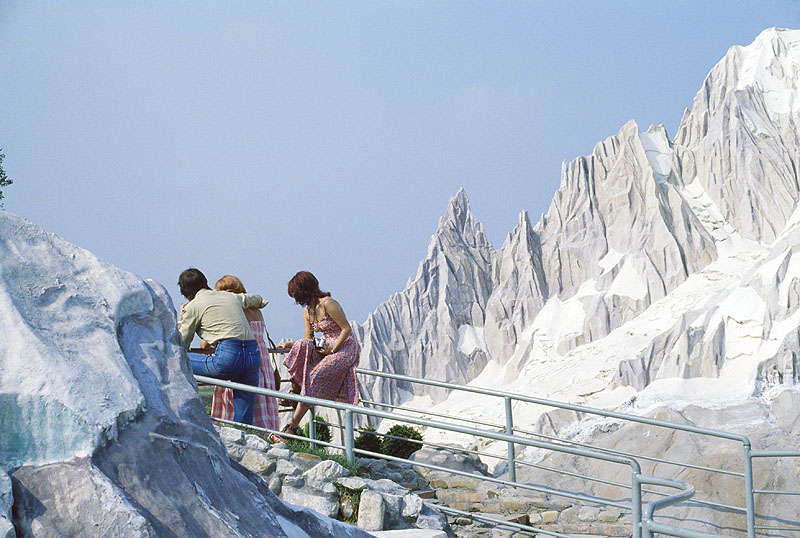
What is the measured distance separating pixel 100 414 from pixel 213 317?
2.83 m

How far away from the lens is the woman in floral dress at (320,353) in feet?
22.8

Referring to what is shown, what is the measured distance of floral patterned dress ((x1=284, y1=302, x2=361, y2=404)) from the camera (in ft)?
23.3

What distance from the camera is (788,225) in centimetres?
2812

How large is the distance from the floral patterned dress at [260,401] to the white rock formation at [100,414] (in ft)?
10.2

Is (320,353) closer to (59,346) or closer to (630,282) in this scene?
(59,346)

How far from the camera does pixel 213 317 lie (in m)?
5.73

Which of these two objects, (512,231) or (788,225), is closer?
(788,225)

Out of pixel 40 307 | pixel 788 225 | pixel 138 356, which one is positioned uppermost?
pixel 788 225

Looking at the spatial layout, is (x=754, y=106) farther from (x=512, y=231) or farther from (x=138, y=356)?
(x=138, y=356)

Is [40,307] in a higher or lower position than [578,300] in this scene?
lower

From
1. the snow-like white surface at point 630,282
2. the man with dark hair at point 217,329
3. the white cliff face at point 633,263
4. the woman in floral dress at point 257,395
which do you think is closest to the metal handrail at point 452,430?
the man with dark hair at point 217,329

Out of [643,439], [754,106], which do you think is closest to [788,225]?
[754,106]

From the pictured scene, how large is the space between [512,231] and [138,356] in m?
30.8

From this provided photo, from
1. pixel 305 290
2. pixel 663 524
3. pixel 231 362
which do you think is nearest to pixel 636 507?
pixel 663 524
